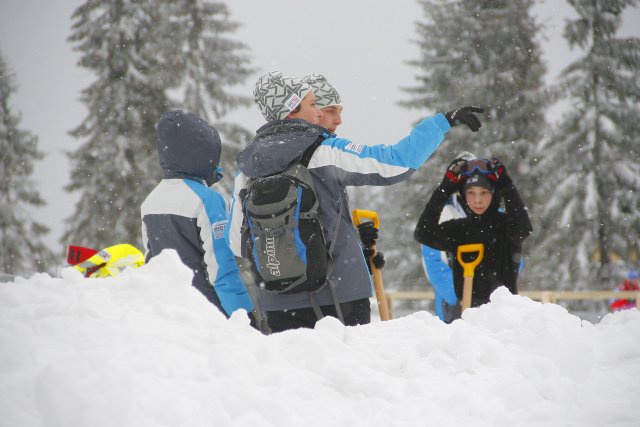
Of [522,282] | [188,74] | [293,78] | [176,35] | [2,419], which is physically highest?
[176,35]

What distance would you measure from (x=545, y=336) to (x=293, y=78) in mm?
2260

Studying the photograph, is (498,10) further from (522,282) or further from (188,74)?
(188,74)

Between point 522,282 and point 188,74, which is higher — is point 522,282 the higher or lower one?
the lower one

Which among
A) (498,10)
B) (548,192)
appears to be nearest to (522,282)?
(548,192)

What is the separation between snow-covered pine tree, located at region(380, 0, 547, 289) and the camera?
2025 centimetres

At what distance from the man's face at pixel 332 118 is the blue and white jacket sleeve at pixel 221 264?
3.88 feet

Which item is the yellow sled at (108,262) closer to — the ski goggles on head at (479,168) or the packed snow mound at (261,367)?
the packed snow mound at (261,367)

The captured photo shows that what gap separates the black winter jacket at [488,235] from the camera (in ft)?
16.7

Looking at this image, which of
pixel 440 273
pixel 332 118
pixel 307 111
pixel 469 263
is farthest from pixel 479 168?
pixel 307 111

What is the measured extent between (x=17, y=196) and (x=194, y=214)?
23.3m

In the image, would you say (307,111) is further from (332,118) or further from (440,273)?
(440,273)

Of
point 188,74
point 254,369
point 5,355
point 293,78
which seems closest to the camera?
point 5,355

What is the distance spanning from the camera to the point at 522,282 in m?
20.4

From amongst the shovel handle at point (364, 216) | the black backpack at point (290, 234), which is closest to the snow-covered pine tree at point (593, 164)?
the shovel handle at point (364, 216)
